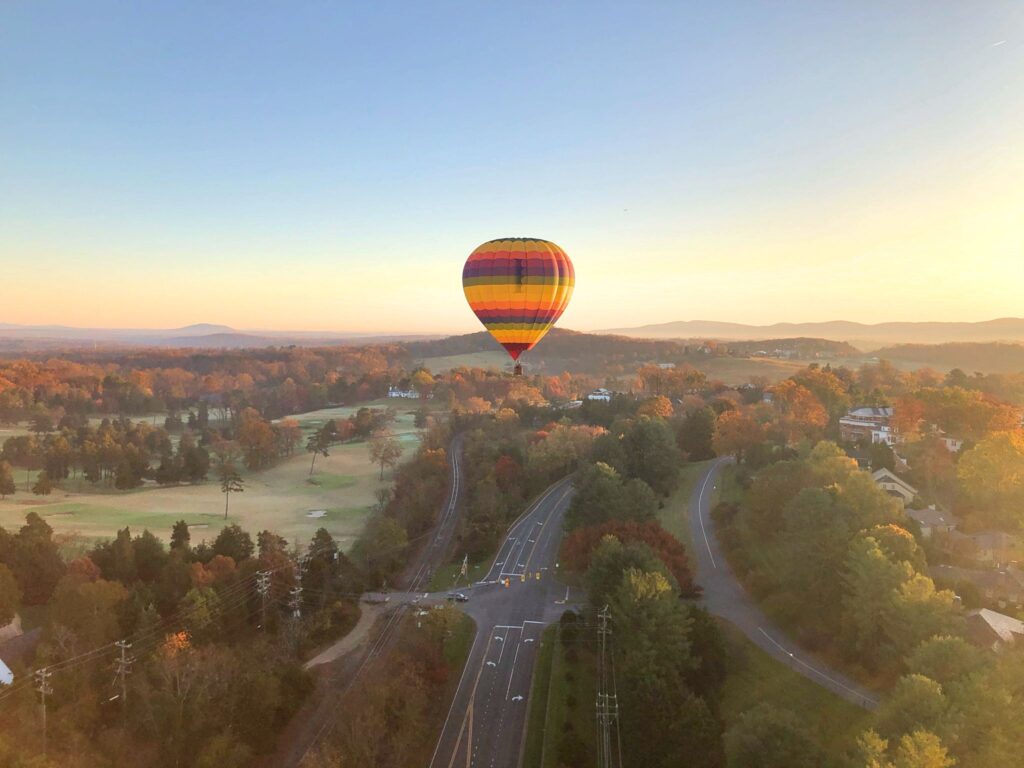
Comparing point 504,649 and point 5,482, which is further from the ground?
point 5,482

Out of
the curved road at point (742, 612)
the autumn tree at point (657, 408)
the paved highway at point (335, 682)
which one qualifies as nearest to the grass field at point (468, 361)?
the autumn tree at point (657, 408)

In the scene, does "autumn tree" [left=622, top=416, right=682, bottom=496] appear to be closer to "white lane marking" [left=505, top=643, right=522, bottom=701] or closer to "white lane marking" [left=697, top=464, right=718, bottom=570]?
"white lane marking" [left=697, top=464, right=718, bottom=570]

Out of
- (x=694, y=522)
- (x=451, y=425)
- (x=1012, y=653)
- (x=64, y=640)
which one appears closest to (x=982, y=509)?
(x=694, y=522)

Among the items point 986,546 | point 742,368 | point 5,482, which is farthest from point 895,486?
point 742,368

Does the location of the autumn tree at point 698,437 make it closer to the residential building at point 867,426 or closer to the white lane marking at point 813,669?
the residential building at point 867,426

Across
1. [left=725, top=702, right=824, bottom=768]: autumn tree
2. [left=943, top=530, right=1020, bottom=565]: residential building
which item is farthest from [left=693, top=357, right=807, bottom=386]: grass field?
[left=725, top=702, right=824, bottom=768]: autumn tree

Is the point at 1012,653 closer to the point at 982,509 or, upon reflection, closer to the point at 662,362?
the point at 982,509

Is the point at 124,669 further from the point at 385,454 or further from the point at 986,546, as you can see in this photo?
the point at 986,546
